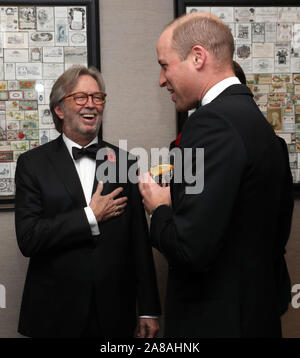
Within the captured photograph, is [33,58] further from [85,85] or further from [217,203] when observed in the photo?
[217,203]

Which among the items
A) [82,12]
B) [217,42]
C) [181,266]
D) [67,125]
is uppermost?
[82,12]

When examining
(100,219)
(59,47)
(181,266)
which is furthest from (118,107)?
(181,266)

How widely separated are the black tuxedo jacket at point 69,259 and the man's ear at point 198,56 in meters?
0.80

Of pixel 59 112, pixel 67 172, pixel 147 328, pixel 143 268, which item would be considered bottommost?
pixel 147 328

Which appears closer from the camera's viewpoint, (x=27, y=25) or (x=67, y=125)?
(x=67, y=125)

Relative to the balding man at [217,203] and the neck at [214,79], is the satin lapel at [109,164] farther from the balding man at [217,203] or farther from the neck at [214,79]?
the neck at [214,79]

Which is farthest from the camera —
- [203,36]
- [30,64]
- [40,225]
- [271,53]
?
[271,53]

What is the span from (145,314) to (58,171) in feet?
2.39

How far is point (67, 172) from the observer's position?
1.91m

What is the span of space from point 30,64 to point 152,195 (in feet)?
4.29

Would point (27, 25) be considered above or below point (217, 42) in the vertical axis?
above

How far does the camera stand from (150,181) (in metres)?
1.41

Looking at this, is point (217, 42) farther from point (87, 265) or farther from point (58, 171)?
point (87, 265)

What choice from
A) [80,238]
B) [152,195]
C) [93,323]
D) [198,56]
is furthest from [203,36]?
[93,323]
